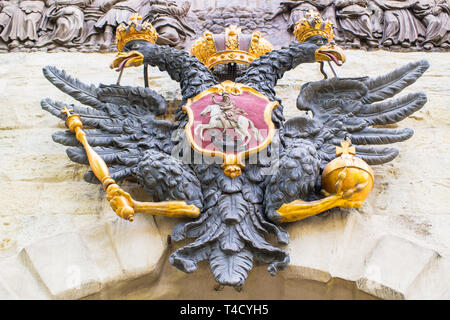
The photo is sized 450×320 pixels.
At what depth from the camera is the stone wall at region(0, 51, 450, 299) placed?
1.89 meters

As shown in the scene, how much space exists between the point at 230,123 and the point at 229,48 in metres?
0.80

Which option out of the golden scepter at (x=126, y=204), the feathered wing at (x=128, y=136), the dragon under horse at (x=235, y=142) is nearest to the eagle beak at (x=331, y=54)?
the dragon under horse at (x=235, y=142)

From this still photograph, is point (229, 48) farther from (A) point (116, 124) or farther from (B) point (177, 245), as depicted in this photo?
(B) point (177, 245)

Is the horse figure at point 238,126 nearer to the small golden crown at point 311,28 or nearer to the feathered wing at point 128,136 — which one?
the feathered wing at point 128,136

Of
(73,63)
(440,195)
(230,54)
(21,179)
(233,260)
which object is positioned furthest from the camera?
(73,63)

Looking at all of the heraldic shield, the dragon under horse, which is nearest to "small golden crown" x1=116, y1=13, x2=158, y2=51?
the dragon under horse

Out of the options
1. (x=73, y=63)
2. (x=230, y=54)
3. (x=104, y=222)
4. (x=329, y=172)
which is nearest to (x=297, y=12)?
(x=230, y=54)

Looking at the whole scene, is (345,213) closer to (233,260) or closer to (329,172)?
(329,172)

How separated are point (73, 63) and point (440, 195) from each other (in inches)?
88.7

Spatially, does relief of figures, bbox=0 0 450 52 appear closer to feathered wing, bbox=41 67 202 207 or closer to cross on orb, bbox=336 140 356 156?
feathered wing, bbox=41 67 202 207

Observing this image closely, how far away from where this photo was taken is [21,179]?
7.84 feet

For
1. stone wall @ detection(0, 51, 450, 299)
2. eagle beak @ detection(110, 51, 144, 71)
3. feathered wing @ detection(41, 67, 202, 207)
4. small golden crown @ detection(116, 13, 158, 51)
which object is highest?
small golden crown @ detection(116, 13, 158, 51)

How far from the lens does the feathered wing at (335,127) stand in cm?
195

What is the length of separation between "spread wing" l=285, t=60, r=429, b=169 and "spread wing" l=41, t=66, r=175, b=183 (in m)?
0.63
